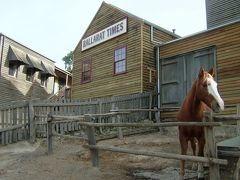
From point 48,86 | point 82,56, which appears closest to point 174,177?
point 82,56

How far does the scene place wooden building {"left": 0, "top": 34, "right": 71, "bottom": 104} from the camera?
81.8 ft

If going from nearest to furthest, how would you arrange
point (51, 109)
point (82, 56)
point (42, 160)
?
point (42, 160) → point (51, 109) → point (82, 56)

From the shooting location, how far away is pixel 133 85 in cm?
1803

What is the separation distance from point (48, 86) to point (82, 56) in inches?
410

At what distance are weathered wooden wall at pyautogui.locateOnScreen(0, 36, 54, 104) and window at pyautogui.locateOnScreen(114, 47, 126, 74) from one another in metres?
10.1

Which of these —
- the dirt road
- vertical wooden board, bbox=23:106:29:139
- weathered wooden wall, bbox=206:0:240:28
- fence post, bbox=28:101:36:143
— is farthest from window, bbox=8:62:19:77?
weathered wooden wall, bbox=206:0:240:28

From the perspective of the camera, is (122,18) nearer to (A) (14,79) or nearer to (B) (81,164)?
(A) (14,79)

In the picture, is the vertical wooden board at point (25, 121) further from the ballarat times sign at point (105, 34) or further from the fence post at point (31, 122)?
the ballarat times sign at point (105, 34)

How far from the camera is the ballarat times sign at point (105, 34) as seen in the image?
19.5 meters

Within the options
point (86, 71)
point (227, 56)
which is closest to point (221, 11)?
point (227, 56)

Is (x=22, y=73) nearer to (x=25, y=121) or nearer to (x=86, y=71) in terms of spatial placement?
(x=86, y=71)

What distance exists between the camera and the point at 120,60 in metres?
19.5

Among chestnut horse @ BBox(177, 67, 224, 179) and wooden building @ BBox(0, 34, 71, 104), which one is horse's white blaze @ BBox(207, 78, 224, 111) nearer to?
chestnut horse @ BBox(177, 67, 224, 179)

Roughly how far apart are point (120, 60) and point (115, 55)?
689 mm
